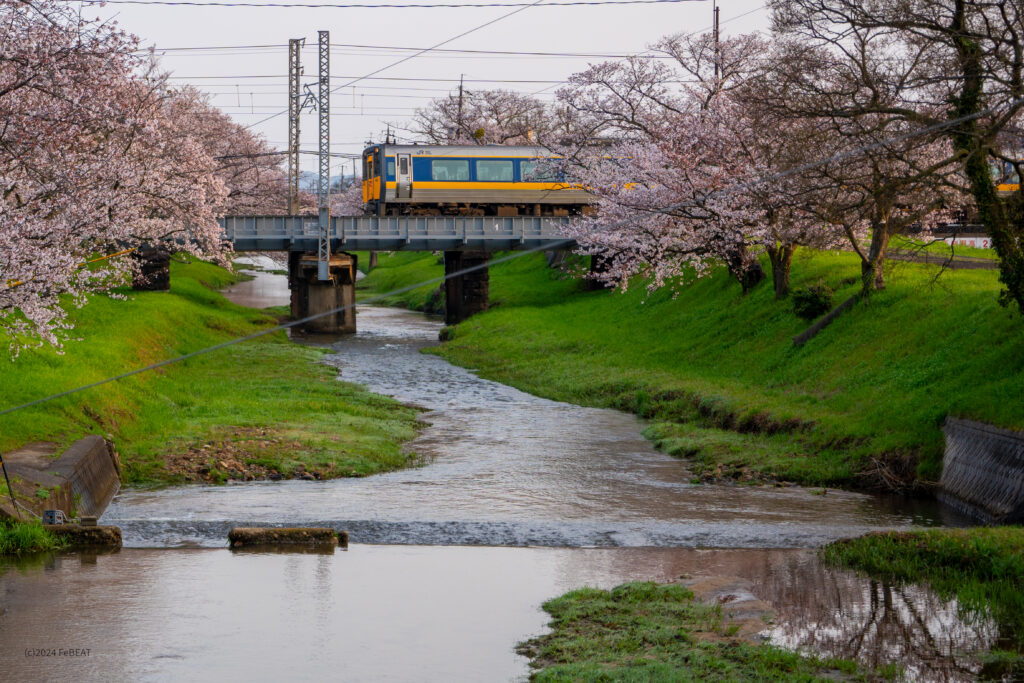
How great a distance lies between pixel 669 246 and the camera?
33000 millimetres

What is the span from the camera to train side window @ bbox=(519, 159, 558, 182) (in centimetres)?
4574

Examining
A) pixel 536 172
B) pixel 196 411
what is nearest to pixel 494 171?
pixel 536 172

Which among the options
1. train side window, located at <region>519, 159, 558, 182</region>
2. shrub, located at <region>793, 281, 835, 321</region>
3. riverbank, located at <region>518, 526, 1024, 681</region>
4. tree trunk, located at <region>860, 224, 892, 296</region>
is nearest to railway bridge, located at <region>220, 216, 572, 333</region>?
train side window, located at <region>519, 159, 558, 182</region>

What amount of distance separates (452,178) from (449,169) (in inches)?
18.2

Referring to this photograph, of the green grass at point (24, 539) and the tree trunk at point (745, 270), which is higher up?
the tree trunk at point (745, 270)

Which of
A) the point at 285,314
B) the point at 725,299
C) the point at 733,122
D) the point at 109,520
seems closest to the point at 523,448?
the point at 109,520

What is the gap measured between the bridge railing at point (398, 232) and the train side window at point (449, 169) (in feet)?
14.6

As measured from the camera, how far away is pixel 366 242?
4772 cm

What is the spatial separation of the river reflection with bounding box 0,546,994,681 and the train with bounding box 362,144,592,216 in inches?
1525

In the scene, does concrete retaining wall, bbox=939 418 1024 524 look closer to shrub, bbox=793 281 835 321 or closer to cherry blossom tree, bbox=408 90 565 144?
shrub, bbox=793 281 835 321

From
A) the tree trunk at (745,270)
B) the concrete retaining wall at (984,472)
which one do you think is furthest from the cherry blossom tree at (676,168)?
the concrete retaining wall at (984,472)

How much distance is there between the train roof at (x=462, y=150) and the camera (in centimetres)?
5119

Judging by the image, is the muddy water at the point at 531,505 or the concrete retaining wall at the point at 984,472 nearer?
the muddy water at the point at 531,505

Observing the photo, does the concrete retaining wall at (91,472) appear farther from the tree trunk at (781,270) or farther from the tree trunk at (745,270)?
the tree trunk at (745,270)
